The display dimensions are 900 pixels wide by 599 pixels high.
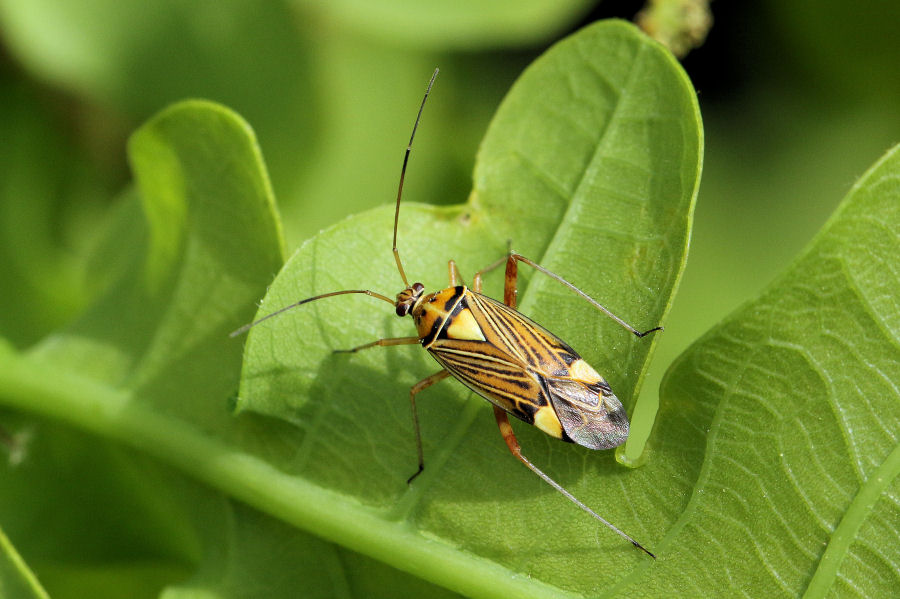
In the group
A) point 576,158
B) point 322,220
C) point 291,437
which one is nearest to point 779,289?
point 576,158

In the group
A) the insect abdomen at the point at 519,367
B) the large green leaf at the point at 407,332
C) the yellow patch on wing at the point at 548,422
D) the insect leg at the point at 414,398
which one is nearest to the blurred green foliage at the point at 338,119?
the large green leaf at the point at 407,332

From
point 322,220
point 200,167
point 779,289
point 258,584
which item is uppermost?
point 779,289

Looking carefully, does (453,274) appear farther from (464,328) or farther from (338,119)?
(338,119)

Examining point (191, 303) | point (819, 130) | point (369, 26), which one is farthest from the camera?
point (819, 130)

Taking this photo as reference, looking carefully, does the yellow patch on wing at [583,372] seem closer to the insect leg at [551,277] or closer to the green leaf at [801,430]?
the insect leg at [551,277]

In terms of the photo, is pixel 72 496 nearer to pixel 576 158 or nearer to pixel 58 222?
pixel 58 222

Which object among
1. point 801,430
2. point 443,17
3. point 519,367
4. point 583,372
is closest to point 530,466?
point 583,372
